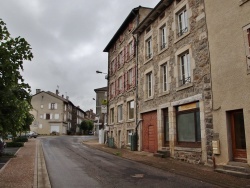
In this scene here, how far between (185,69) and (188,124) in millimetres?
2904

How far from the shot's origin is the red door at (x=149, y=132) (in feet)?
56.4

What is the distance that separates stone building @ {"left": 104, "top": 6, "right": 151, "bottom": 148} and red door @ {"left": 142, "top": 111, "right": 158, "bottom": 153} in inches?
66.2

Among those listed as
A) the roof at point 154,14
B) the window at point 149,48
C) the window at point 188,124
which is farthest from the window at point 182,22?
the window at point 188,124

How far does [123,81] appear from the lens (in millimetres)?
23719

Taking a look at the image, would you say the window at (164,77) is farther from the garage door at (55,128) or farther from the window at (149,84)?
the garage door at (55,128)

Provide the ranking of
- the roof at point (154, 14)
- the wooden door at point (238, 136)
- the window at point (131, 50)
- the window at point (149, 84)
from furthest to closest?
1. the window at point (131, 50)
2. the window at point (149, 84)
3. the roof at point (154, 14)
4. the wooden door at point (238, 136)

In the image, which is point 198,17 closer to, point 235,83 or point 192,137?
point 235,83

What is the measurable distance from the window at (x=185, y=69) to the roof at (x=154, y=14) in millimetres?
3651

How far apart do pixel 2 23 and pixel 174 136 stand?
11.6m

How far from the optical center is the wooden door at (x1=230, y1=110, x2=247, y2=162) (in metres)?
10.1

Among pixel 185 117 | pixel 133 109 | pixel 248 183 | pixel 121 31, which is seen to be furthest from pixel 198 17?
pixel 121 31

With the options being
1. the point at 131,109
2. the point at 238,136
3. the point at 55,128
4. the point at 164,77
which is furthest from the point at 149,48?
the point at 55,128

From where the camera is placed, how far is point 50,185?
7.72 metres

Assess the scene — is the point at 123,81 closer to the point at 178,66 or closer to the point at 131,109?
the point at 131,109
